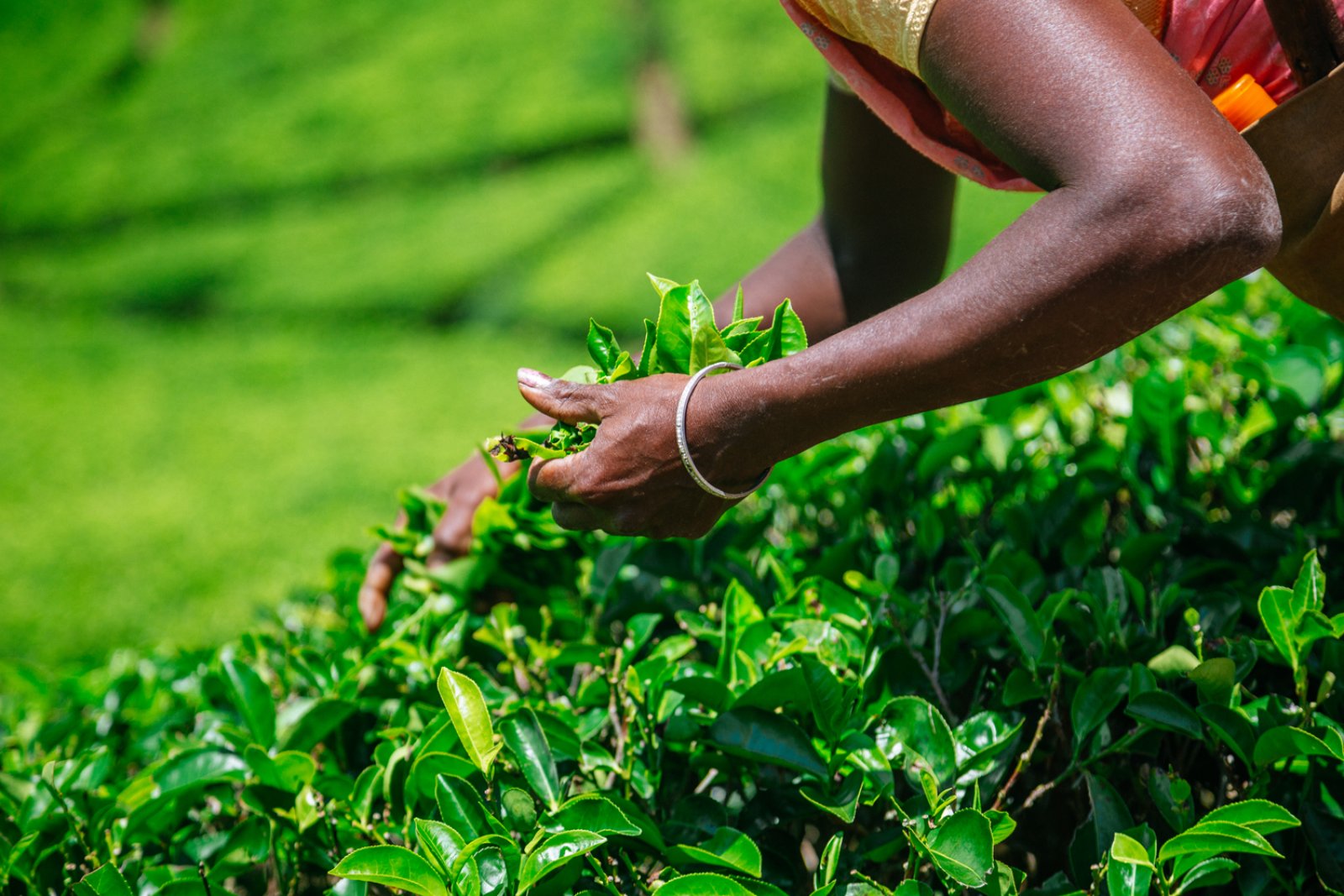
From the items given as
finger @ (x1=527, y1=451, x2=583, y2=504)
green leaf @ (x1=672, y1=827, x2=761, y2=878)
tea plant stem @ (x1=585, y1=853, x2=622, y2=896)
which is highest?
finger @ (x1=527, y1=451, x2=583, y2=504)

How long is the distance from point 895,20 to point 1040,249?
Result: 0.34 m

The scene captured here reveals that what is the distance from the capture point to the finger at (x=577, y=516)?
154cm

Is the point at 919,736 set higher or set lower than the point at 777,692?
lower

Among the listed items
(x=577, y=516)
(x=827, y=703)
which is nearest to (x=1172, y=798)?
(x=827, y=703)

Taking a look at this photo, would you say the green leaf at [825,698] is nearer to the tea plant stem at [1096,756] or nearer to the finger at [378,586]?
the tea plant stem at [1096,756]

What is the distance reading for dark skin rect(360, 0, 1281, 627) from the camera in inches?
49.1

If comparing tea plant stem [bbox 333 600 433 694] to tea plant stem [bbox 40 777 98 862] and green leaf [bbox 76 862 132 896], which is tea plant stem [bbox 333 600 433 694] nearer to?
tea plant stem [bbox 40 777 98 862]

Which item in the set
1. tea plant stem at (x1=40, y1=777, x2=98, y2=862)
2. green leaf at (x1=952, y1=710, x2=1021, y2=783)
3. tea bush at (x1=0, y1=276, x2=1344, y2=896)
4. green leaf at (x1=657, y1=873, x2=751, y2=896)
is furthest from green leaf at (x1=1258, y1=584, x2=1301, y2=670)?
tea plant stem at (x1=40, y1=777, x2=98, y2=862)

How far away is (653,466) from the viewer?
146 centimetres

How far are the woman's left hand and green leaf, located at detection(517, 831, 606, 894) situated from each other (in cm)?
38

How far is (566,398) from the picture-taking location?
1.52m

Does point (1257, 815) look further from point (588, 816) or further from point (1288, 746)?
point (588, 816)

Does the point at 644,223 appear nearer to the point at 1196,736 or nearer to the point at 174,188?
the point at 174,188

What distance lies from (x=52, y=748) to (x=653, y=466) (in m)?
1.39
